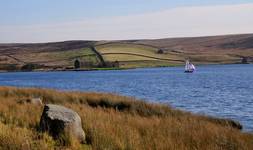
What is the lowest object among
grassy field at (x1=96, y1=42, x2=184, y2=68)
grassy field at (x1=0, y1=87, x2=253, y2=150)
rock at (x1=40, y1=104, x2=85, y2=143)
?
grassy field at (x1=96, y1=42, x2=184, y2=68)

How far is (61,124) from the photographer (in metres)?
12.8

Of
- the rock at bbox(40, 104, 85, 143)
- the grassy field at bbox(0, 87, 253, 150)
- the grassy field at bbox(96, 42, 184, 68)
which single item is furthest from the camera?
the grassy field at bbox(96, 42, 184, 68)

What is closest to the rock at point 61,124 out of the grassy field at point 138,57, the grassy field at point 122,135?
the grassy field at point 122,135

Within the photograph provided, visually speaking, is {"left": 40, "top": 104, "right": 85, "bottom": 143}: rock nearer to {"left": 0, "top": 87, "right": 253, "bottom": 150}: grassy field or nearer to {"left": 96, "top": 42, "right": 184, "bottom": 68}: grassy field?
{"left": 0, "top": 87, "right": 253, "bottom": 150}: grassy field

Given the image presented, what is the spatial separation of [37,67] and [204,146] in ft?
559

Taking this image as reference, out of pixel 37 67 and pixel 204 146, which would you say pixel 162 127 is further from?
pixel 37 67

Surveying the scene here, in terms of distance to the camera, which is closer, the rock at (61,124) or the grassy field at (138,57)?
the rock at (61,124)

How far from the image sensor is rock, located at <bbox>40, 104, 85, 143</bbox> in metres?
12.7

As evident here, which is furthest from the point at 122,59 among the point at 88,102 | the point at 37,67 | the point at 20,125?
the point at 20,125

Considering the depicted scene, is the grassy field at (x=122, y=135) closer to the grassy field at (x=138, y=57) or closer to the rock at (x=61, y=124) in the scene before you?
the rock at (x=61, y=124)

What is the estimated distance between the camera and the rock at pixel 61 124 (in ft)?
41.7

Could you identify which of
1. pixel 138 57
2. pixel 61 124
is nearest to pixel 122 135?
pixel 61 124

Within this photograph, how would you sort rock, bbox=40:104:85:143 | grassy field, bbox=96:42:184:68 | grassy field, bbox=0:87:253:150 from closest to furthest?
grassy field, bbox=0:87:253:150 → rock, bbox=40:104:85:143 → grassy field, bbox=96:42:184:68

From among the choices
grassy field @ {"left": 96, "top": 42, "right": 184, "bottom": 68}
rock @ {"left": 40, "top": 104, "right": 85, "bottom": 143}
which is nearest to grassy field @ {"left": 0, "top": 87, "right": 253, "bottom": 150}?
rock @ {"left": 40, "top": 104, "right": 85, "bottom": 143}
